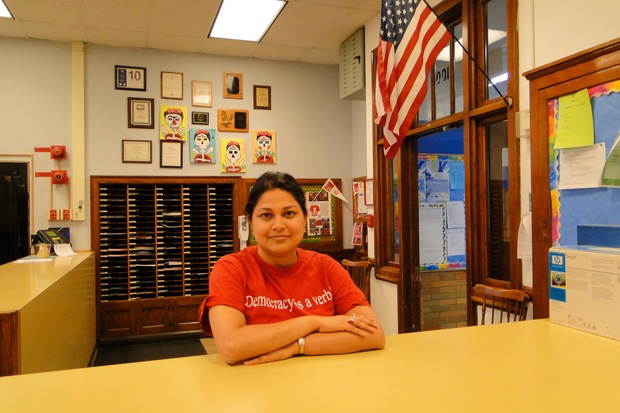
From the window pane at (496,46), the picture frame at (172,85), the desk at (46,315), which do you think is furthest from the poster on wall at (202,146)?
the window pane at (496,46)

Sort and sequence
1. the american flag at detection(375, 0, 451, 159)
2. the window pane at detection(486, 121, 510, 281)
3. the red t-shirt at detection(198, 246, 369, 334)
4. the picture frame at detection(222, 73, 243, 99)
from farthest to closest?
the picture frame at detection(222, 73, 243, 99) → the window pane at detection(486, 121, 510, 281) → the american flag at detection(375, 0, 451, 159) → the red t-shirt at detection(198, 246, 369, 334)

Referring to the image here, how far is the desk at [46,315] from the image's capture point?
176cm

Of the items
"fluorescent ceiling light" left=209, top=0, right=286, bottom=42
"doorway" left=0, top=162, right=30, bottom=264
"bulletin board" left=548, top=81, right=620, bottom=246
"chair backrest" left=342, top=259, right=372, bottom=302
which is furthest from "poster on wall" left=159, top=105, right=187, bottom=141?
"bulletin board" left=548, top=81, right=620, bottom=246

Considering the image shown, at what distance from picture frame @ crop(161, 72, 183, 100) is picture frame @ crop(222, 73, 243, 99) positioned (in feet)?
1.61

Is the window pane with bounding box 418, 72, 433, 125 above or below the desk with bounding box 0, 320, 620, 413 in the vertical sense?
above

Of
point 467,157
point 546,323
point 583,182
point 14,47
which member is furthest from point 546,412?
point 14,47

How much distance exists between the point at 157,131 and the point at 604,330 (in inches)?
182

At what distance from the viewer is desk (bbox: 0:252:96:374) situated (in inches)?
69.1

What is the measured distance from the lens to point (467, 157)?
3072 mm

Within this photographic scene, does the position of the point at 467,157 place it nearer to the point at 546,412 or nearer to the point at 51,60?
the point at 546,412

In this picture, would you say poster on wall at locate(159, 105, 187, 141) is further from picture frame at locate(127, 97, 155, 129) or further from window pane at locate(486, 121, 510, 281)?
window pane at locate(486, 121, 510, 281)

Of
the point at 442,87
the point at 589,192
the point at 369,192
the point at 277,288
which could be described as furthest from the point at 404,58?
the point at 369,192

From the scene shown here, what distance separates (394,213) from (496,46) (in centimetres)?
167

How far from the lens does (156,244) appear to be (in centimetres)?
511
